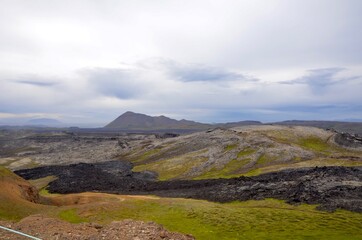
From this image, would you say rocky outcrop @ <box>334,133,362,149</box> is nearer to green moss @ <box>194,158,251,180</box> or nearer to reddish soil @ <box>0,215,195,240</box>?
green moss @ <box>194,158,251,180</box>

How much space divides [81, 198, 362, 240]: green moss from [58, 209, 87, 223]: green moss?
102 inches

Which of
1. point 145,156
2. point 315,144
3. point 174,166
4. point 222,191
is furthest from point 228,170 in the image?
point 145,156

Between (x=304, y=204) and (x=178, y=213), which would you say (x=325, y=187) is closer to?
(x=304, y=204)

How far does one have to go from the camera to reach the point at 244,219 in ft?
190

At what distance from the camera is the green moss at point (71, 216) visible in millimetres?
59500

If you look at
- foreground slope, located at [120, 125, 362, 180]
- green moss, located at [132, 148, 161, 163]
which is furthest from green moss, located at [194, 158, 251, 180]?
green moss, located at [132, 148, 161, 163]

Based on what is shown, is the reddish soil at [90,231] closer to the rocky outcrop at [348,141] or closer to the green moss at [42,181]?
the green moss at [42,181]

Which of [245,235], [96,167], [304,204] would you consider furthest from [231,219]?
[96,167]

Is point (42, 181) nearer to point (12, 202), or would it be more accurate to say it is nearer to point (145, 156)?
point (145, 156)

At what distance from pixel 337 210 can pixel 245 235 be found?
68.8 feet

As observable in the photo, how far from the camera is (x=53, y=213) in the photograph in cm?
6278

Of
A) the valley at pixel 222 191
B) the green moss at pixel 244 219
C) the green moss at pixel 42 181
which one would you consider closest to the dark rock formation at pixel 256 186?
the valley at pixel 222 191

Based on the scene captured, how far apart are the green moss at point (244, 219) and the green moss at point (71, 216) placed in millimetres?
2578

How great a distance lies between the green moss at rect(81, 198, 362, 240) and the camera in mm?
51091
